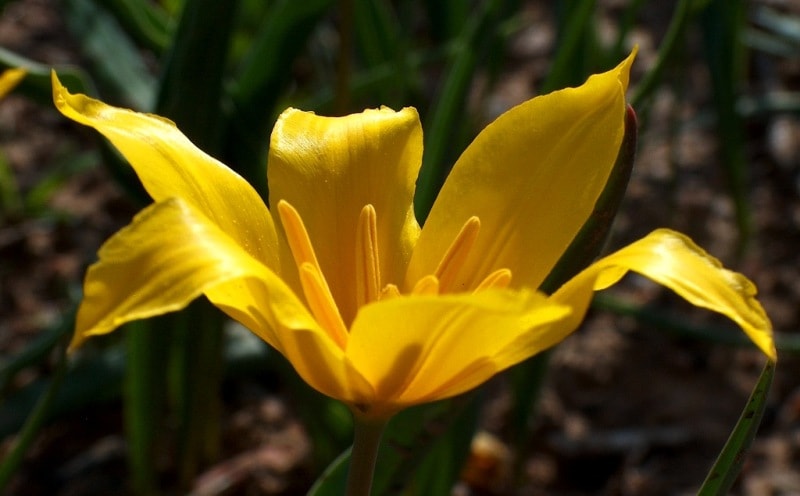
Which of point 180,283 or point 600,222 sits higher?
point 180,283

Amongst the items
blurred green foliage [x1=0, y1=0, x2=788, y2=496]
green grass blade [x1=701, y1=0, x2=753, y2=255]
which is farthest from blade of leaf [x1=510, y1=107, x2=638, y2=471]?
green grass blade [x1=701, y1=0, x2=753, y2=255]

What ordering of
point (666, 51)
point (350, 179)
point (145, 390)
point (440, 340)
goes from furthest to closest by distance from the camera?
point (145, 390) < point (666, 51) < point (350, 179) < point (440, 340)

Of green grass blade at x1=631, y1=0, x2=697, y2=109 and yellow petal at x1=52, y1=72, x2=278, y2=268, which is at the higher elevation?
yellow petal at x1=52, y1=72, x2=278, y2=268

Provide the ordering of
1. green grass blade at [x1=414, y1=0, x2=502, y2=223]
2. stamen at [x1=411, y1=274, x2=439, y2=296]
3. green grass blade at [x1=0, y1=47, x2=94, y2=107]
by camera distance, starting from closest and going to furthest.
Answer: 1. stamen at [x1=411, y1=274, x2=439, y2=296]
2. green grass blade at [x1=0, y1=47, x2=94, y2=107]
3. green grass blade at [x1=414, y1=0, x2=502, y2=223]

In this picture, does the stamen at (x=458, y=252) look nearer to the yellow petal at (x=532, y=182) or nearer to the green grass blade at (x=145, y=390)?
the yellow petal at (x=532, y=182)

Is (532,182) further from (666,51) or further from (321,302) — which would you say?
(666,51)

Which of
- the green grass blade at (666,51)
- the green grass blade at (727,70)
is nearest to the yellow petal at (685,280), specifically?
the green grass blade at (666,51)

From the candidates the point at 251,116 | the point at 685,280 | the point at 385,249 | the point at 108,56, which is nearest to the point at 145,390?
the point at 251,116

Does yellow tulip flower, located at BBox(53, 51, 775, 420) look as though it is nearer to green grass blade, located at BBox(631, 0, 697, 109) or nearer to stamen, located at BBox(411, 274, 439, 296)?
stamen, located at BBox(411, 274, 439, 296)
